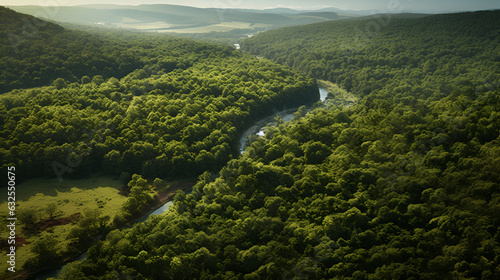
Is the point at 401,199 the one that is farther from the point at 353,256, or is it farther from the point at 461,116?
the point at 461,116

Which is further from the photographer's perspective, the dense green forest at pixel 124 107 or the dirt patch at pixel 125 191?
the dense green forest at pixel 124 107

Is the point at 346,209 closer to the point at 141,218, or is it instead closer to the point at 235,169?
the point at 235,169

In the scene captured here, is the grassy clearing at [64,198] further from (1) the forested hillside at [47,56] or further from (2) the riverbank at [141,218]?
(1) the forested hillside at [47,56]

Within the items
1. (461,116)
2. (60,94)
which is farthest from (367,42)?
(60,94)

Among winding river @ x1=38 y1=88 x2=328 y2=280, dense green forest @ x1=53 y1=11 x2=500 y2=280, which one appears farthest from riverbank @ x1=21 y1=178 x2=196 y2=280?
dense green forest @ x1=53 y1=11 x2=500 y2=280

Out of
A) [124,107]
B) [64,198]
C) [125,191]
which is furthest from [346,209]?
[124,107]

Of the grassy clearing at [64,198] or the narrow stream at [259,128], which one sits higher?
the narrow stream at [259,128]

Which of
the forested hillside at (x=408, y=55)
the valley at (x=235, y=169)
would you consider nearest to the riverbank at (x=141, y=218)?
the valley at (x=235, y=169)
